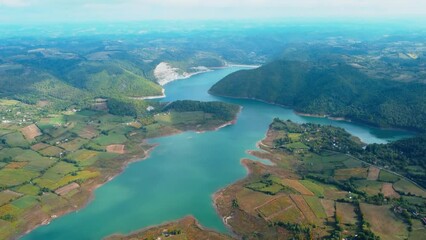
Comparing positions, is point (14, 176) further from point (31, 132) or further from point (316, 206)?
point (316, 206)

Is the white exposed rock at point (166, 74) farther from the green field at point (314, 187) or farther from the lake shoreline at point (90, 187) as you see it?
the green field at point (314, 187)

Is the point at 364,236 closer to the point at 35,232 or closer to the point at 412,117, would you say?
the point at 35,232

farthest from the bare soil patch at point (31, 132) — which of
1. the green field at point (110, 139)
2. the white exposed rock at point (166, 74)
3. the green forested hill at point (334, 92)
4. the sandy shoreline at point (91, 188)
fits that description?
the white exposed rock at point (166, 74)

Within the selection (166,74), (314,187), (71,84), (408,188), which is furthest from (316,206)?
(166,74)

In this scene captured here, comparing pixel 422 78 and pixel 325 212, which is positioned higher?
pixel 422 78

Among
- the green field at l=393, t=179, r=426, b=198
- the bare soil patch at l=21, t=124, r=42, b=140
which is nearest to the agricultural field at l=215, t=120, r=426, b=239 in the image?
the green field at l=393, t=179, r=426, b=198

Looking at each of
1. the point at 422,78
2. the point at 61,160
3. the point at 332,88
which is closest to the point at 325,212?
the point at 61,160
